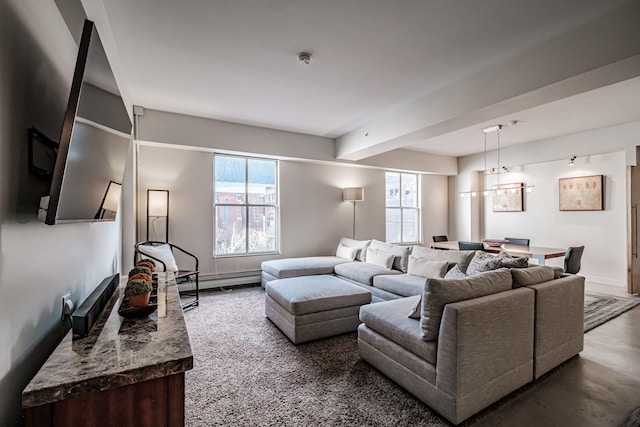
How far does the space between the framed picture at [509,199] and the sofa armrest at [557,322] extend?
434 cm

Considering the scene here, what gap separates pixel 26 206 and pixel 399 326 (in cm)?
217

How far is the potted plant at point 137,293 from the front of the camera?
56.5 inches

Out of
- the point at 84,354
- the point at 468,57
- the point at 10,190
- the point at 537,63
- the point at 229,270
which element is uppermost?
the point at 468,57

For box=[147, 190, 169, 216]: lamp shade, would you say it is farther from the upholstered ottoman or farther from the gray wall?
the gray wall

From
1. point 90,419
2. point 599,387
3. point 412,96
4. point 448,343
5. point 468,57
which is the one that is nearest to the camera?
point 90,419

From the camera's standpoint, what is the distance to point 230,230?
532cm

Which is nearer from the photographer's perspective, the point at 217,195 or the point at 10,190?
the point at 10,190

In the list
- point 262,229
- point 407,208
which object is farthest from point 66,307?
point 407,208

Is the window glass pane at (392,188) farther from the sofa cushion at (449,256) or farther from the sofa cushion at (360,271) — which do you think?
the sofa cushion at (449,256)

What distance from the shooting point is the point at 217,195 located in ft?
17.1

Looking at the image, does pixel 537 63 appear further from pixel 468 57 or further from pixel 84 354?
pixel 84 354

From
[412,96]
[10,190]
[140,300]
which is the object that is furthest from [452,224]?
[10,190]

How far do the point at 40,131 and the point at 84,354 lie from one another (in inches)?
33.7

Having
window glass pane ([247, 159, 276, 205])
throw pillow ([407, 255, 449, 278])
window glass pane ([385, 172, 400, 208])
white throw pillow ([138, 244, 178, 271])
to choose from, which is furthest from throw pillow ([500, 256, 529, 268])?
window glass pane ([385, 172, 400, 208])
